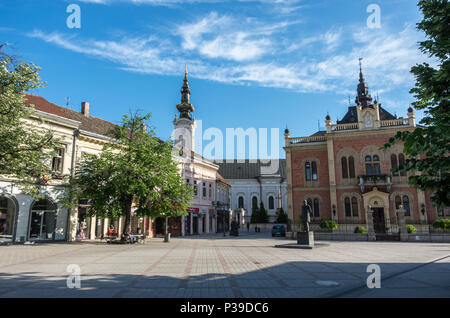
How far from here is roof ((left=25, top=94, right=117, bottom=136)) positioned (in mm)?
24047

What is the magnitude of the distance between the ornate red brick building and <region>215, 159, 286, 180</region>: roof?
3056 centimetres

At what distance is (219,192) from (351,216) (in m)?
20.8

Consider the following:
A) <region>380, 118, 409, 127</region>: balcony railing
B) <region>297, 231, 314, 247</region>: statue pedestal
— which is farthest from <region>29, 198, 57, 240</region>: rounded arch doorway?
<region>380, 118, 409, 127</region>: balcony railing

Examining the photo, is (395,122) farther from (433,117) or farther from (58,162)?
(58,162)

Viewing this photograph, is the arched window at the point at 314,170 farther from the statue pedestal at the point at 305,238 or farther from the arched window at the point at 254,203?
the arched window at the point at 254,203

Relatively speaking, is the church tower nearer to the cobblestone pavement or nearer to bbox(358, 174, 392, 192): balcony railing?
bbox(358, 174, 392, 192): balcony railing

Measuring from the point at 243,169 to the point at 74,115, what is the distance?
45.5m

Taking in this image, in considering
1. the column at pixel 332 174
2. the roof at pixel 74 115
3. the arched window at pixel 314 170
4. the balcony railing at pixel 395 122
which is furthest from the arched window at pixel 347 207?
the roof at pixel 74 115

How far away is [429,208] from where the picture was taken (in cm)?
3056

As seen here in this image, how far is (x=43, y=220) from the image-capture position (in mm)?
22531

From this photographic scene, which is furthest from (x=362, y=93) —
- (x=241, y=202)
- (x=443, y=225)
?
(x=241, y=202)
